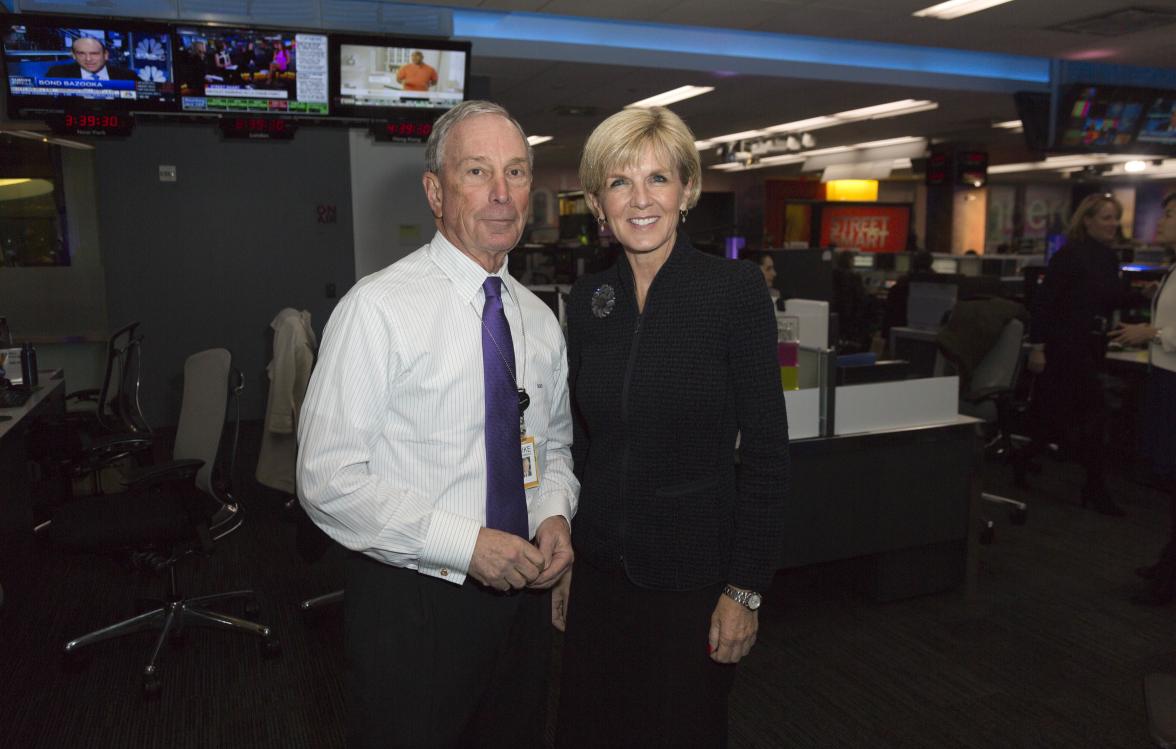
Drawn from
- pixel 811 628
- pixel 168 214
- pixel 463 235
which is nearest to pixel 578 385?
pixel 463 235

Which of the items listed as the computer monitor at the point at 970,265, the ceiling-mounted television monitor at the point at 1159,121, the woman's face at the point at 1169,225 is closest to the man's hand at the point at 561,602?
the woman's face at the point at 1169,225

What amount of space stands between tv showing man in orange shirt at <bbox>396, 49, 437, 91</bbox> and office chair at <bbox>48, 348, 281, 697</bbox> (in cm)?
264

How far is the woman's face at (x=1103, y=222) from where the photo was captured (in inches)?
165

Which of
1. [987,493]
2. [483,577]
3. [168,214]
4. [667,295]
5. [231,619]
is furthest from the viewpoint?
[168,214]

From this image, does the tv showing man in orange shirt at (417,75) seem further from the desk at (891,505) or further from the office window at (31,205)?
the desk at (891,505)

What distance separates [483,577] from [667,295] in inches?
21.0

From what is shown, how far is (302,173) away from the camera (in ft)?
20.8

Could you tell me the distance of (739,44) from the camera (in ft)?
21.1

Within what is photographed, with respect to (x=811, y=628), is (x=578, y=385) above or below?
above

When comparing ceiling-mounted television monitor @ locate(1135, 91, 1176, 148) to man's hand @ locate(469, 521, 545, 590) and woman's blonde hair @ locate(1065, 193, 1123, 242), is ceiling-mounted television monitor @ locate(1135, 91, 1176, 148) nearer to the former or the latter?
woman's blonde hair @ locate(1065, 193, 1123, 242)

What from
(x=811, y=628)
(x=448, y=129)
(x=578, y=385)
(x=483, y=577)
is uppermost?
(x=448, y=129)

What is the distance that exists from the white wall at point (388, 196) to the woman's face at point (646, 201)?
509 cm

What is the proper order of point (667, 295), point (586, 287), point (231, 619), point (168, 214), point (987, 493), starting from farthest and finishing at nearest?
1. point (168, 214)
2. point (987, 493)
3. point (231, 619)
4. point (586, 287)
5. point (667, 295)

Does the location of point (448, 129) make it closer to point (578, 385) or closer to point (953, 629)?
point (578, 385)
